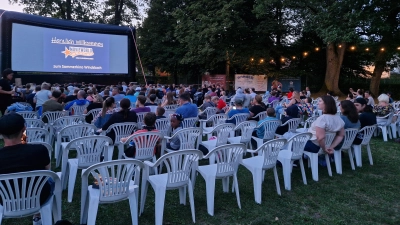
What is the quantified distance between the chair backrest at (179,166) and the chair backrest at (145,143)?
3.11 ft

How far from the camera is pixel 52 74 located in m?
15.3

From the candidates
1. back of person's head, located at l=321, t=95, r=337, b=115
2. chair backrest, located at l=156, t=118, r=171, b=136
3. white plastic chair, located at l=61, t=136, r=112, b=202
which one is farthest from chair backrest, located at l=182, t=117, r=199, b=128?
back of person's head, located at l=321, t=95, r=337, b=115

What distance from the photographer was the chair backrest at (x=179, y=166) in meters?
2.91

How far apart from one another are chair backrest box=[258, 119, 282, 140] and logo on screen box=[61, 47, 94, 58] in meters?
12.9

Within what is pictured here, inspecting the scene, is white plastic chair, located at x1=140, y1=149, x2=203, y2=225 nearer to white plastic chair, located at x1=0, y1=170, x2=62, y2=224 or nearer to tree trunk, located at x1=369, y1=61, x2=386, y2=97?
white plastic chair, located at x1=0, y1=170, x2=62, y2=224

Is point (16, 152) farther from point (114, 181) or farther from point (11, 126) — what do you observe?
point (114, 181)

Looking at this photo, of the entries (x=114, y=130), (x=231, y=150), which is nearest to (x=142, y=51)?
(x=114, y=130)

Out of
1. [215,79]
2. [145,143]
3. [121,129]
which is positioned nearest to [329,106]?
[145,143]

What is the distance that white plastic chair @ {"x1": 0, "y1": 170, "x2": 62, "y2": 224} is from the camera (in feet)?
7.19

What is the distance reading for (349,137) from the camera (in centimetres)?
482

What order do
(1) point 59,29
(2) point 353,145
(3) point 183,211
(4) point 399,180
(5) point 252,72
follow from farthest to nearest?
(5) point 252,72
(1) point 59,29
(2) point 353,145
(4) point 399,180
(3) point 183,211

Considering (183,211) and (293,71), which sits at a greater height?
(293,71)

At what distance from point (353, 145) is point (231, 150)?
287 centimetres

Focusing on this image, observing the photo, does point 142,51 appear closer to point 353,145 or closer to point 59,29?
point 59,29
